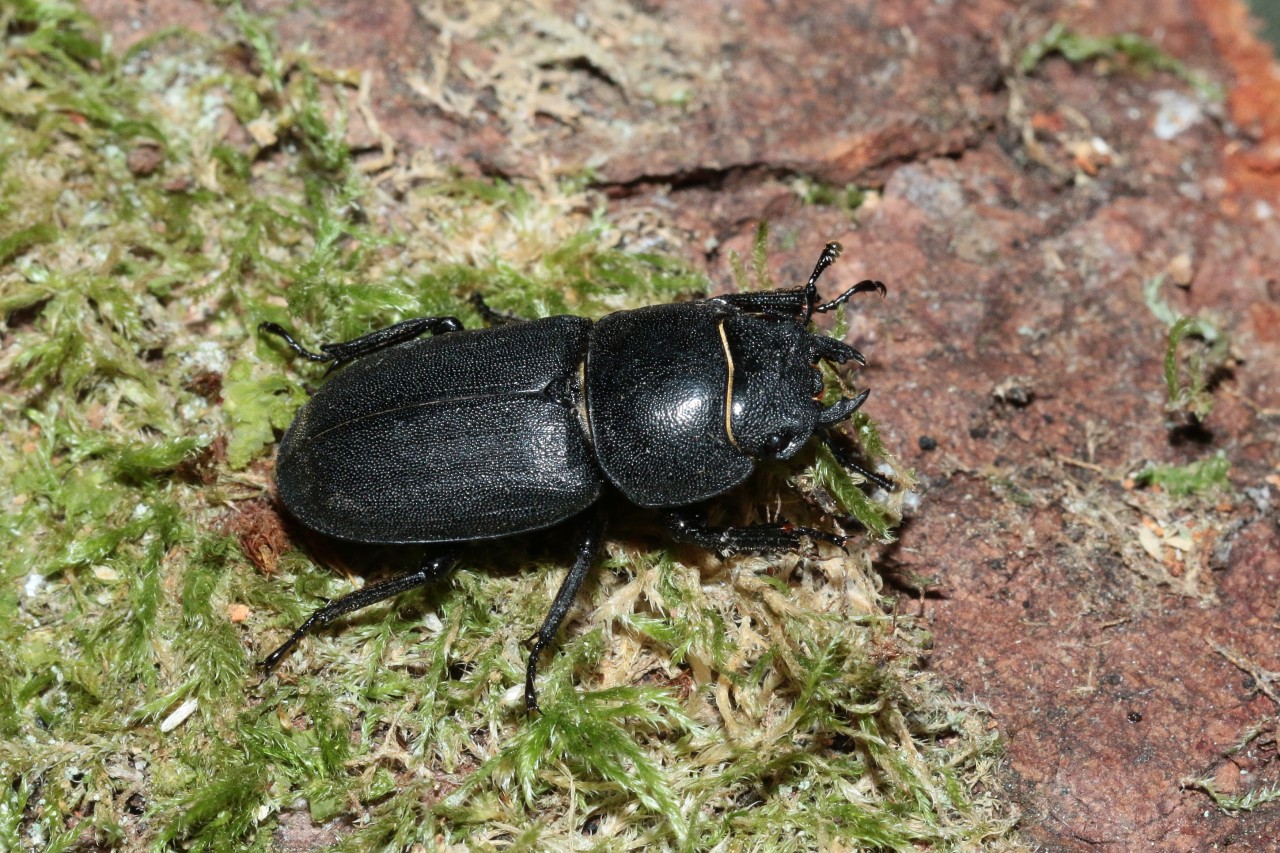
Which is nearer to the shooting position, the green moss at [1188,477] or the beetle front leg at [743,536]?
the beetle front leg at [743,536]

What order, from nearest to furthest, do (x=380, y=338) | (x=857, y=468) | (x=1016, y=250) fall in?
(x=857, y=468) < (x=380, y=338) < (x=1016, y=250)

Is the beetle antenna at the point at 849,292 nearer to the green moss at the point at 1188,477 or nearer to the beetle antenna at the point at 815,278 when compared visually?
the beetle antenna at the point at 815,278

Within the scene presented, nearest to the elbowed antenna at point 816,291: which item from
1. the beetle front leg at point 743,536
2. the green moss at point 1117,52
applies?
the beetle front leg at point 743,536

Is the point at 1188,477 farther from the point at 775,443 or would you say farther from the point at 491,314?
the point at 491,314

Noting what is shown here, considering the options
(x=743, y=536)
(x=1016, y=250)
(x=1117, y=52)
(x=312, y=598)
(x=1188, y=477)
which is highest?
(x=1117, y=52)

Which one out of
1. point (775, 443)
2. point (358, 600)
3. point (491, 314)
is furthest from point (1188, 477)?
point (358, 600)

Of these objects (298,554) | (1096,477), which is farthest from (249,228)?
(1096,477)

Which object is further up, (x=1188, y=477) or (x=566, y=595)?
(x=566, y=595)
